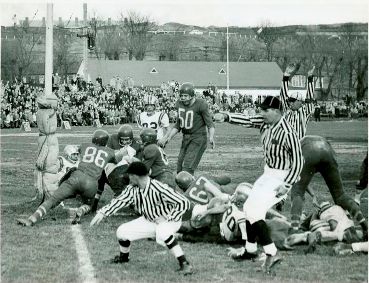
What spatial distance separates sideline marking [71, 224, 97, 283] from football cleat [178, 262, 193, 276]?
2.62ft

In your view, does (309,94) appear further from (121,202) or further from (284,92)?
(121,202)

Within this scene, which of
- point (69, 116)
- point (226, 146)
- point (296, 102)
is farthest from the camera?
point (69, 116)

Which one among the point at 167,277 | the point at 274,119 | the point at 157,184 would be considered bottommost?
the point at 167,277

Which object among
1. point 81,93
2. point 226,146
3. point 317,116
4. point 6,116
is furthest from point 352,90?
point 226,146

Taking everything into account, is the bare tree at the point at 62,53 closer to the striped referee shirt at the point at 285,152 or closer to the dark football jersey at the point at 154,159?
the dark football jersey at the point at 154,159

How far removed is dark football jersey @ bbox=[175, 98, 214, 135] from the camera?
10.4 meters

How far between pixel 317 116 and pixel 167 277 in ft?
135

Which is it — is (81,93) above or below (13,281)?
above

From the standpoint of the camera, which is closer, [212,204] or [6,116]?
[212,204]

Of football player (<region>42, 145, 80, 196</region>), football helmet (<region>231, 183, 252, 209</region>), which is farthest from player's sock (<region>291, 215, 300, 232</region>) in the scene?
football player (<region>42, 145, 80, 196</region>)

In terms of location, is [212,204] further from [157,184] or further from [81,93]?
[81,93]

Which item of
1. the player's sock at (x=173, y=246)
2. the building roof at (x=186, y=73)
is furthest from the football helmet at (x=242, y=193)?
the building roof at (x=186, y=73)

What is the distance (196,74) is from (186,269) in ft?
227

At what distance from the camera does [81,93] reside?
42.0 metres
